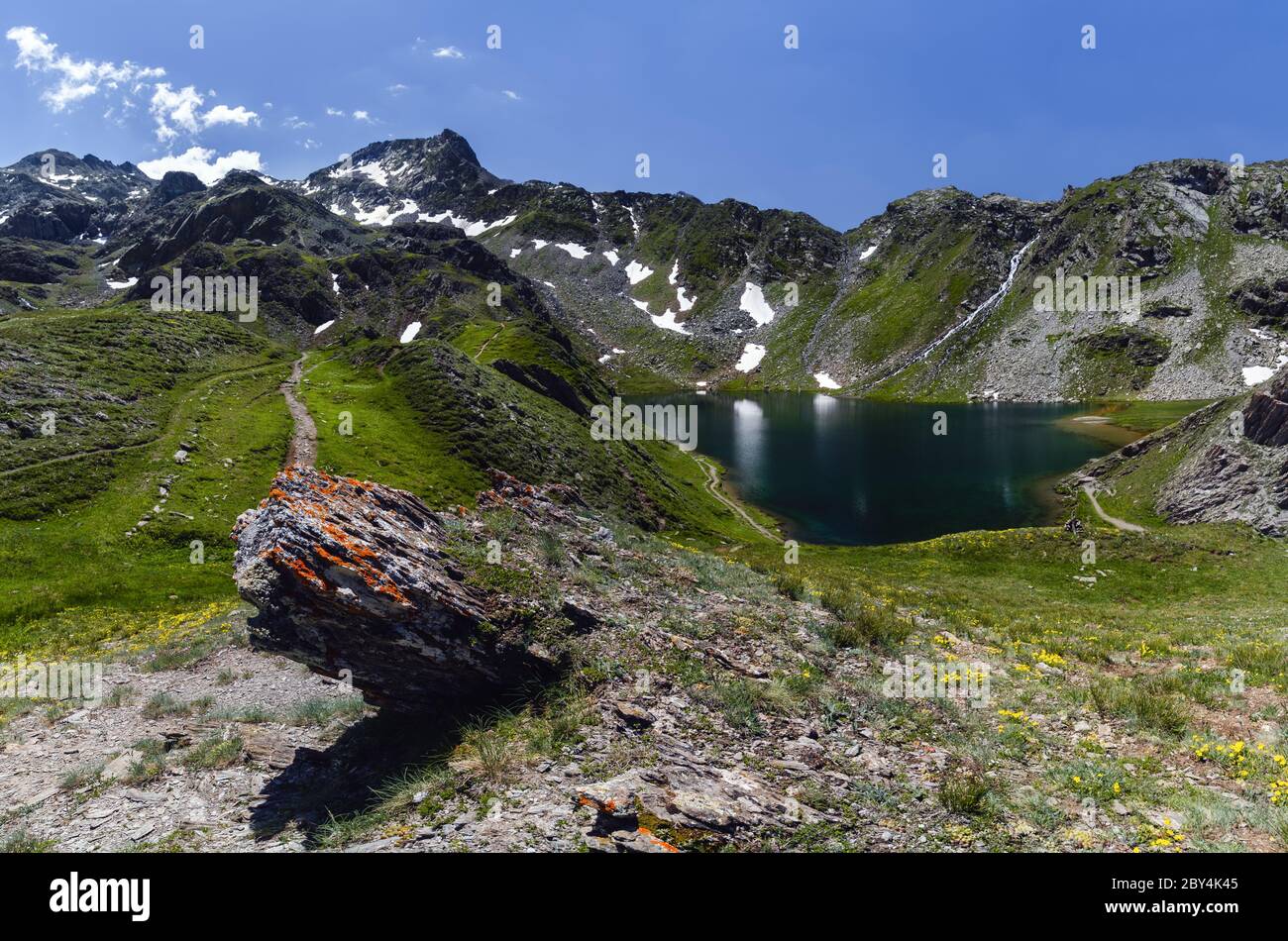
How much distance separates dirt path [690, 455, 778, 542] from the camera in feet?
226

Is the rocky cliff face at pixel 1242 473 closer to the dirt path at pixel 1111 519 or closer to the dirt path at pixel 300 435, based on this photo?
the dirt path at pixel 1111 519

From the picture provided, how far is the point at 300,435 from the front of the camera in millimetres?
51562

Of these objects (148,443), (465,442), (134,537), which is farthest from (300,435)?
(134,537)

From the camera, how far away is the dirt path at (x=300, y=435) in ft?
151

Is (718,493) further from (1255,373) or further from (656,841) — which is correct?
(1255,373)

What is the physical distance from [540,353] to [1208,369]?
18708 cm

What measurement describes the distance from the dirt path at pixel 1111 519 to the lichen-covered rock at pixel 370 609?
63.3 m

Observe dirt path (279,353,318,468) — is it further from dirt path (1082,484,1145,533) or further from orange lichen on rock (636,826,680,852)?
dirt path (1082,484,1145,533)

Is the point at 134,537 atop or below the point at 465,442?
below

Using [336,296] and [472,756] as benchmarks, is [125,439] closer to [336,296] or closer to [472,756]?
[472,756]

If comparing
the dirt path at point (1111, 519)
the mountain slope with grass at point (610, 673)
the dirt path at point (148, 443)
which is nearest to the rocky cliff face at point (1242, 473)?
the mountain slope with grass at point (610, 673)

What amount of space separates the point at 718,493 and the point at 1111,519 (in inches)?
1820

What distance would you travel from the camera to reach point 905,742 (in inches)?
454

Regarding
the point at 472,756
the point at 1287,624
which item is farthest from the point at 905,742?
the point at 1287,624
